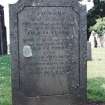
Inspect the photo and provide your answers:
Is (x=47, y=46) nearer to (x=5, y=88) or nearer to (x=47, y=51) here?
(x=47, y=51)

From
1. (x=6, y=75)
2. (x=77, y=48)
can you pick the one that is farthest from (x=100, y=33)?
(x=77, y=48)

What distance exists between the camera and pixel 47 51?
7367 millimetres

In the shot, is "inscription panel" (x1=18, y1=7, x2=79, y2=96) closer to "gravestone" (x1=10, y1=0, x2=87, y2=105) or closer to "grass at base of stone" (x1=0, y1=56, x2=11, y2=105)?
"gravestone" (x1=10, y1=0, x2=87, y2=105)

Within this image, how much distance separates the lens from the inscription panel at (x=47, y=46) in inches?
287

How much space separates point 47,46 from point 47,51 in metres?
0.09

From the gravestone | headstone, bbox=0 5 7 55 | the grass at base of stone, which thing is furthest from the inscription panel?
headstone, bbox=0 5 7 55

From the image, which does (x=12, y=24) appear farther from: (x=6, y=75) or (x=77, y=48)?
(x=6, y=75)

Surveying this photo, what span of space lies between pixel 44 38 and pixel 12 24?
0.61 meters

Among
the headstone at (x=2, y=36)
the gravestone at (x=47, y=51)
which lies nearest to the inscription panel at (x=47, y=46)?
the gravestone at (x=47, y=51)

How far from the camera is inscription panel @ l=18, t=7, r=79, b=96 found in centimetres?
729

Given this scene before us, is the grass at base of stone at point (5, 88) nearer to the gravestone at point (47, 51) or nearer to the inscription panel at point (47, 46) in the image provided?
the gravestone at point (47, 51)

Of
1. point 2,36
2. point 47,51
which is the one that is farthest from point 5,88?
point 2,36

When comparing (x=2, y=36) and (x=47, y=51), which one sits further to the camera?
(x=2, y=36)

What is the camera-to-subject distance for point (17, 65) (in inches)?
289
